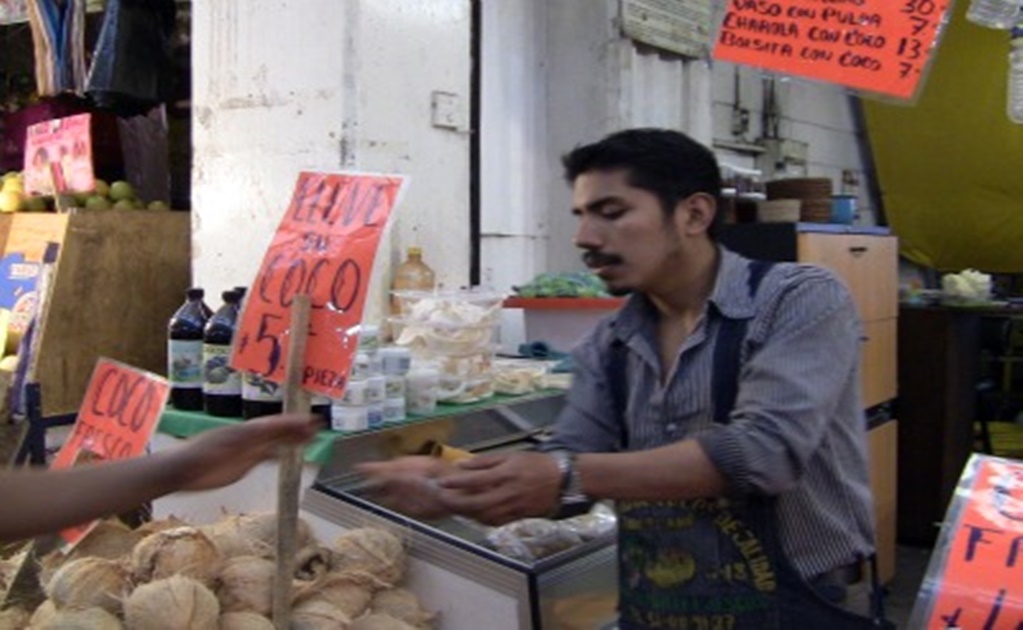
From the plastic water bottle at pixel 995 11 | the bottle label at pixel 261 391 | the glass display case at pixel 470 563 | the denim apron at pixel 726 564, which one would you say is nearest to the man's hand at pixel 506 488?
the denim apron at pixel 726 564

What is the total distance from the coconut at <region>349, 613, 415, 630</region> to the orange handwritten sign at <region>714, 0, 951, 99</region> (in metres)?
1.90

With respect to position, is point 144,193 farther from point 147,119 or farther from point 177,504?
point 177,504

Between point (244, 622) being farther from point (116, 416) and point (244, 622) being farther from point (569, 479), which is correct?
point (569, 479)

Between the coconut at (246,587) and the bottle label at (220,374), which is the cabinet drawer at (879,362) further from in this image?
the coconut at (246,587)

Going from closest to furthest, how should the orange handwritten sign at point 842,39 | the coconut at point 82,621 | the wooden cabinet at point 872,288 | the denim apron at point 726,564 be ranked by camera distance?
the denim apron at point 726,564 → the coconut at point 82,621 → the orange handwritten sign at point 842,39 → the wooden cabinet at point 872,288

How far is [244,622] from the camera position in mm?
2137

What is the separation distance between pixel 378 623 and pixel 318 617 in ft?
0.49

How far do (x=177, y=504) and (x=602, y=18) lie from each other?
3610mm

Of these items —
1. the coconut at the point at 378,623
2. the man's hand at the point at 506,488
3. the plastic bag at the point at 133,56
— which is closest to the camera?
the man's hand at the point at 506,488

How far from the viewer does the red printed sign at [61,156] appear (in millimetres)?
4441

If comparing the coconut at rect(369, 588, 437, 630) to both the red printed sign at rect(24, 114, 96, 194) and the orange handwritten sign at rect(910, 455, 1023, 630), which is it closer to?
the orange handwritten sign at rect(910, 455, 1023, 630)

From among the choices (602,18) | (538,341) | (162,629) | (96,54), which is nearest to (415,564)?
(162,629)

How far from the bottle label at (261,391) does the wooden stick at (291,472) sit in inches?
30.1

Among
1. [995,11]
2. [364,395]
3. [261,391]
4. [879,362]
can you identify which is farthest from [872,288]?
[261,391]
